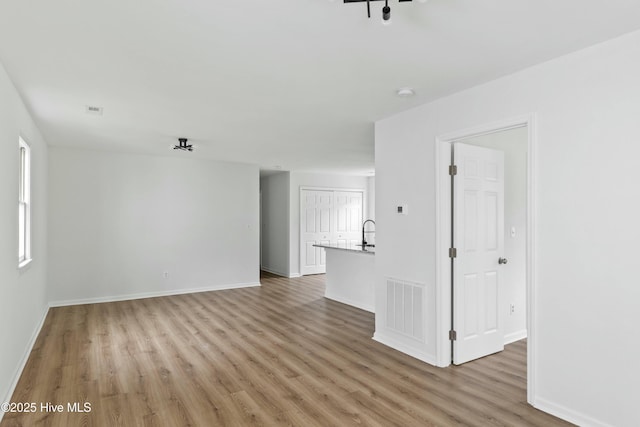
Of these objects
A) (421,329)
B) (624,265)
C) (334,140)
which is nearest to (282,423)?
(421,329)

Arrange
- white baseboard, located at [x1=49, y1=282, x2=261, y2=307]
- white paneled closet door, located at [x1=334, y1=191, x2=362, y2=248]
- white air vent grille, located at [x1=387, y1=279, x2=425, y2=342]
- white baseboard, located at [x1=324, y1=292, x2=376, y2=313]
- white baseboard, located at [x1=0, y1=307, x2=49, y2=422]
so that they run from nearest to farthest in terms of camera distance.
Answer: white baseboard, located at [x1=0, y1=307, x2=49, y2=422] → white air vent grille, located at [x1=387, y1=279, x2=425, y2=342] → white baseboard, located at [x1=324, y1=292, x2=376, y2=313] → white baseboard, located at [x1=49, y1=282, x2=261, y2=307] → white paneled closet door, located at [x1=334, y1=191, x2=362, y2=248]

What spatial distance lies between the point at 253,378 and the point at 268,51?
8.69 ft

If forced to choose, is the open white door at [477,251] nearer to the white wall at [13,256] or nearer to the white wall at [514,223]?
the white wall at [514,223]

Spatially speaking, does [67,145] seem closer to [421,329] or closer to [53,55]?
[53,55]

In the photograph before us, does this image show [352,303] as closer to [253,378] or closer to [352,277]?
[352,277]

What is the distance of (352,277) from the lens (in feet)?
19.8

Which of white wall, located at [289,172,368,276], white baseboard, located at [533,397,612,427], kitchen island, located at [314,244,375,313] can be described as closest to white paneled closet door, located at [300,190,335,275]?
white wall, located at [289,172,368,276]

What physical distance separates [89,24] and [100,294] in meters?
5.31

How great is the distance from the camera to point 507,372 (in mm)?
3365

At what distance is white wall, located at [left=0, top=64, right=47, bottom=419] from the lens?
2.81 m

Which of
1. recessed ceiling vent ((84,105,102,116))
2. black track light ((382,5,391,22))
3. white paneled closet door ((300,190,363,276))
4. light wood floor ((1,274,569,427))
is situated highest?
recessed ceiling vent ((84,105,102,116))

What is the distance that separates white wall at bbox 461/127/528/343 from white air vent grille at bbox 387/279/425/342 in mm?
1010

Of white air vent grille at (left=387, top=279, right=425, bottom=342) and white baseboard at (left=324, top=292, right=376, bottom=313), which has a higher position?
white air vent grille at (left=387, top=279, right=425, bottom=342)

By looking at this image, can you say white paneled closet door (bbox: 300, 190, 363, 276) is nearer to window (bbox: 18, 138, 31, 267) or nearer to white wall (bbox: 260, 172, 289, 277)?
white wall (bbox: 260, 172, 289, 277)
